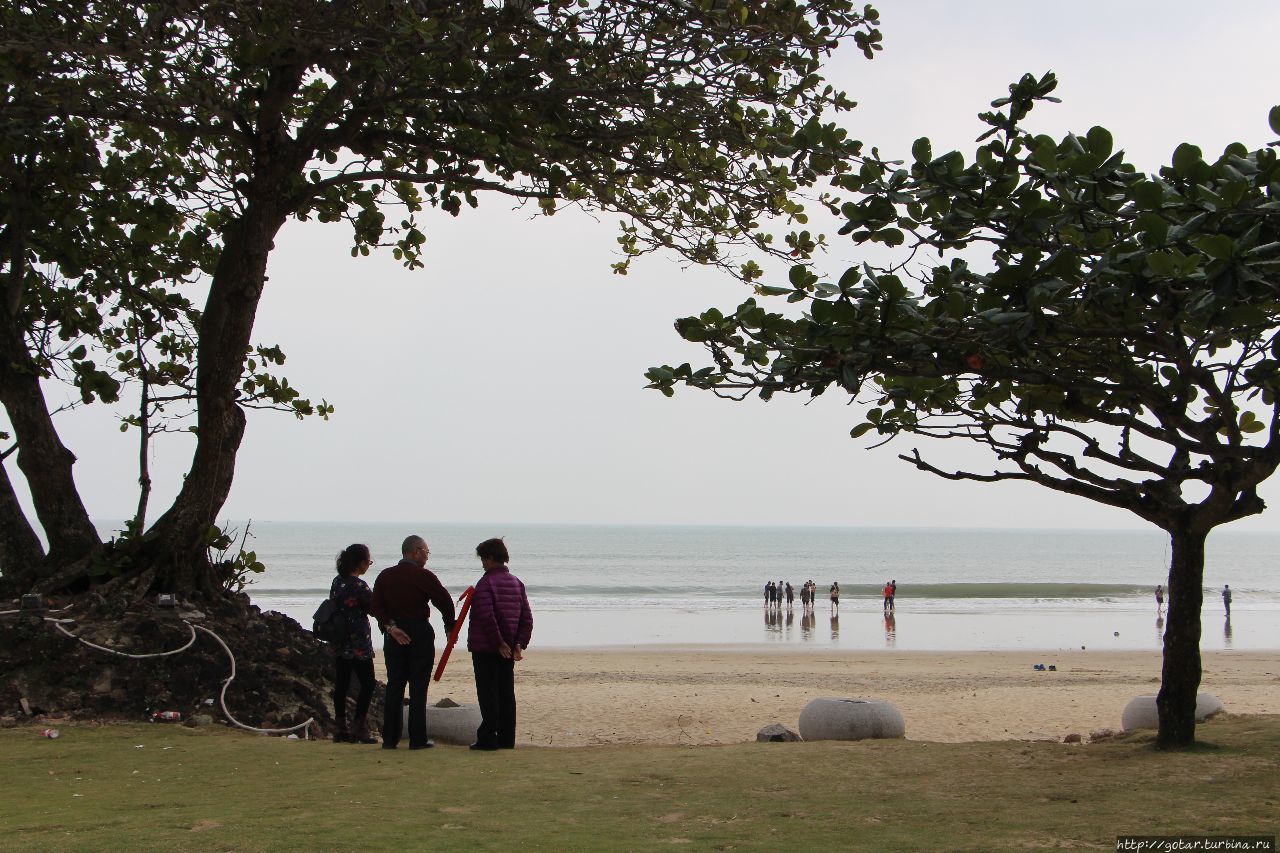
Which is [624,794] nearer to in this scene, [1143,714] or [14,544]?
[1143,714]

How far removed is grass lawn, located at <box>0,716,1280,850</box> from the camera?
5.15 metres

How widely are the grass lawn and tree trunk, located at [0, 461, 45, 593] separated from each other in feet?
9.14

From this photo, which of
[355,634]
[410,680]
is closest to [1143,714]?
[410,680]

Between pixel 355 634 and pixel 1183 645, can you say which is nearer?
pixel 1183 645

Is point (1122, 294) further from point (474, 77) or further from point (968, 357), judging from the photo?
point (474, 77)

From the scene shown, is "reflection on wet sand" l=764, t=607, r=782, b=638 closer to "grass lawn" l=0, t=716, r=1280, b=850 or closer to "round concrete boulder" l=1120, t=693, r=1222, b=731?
"round concrete boulder" l=1120, t=693, r=1222, b=731

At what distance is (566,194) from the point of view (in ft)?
35.7

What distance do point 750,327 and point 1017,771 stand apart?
3694 millimetres

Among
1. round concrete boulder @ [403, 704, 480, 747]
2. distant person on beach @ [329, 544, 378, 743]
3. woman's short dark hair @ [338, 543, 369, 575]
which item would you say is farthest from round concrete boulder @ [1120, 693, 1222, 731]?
woman's short dark hair @ [338, 543, 369, 575]

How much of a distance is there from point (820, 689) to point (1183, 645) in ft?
43.8

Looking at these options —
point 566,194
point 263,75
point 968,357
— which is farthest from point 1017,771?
point 263,75

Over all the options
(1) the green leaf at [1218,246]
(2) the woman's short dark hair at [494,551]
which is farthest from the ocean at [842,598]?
(1) the green leaf at [1218,246]

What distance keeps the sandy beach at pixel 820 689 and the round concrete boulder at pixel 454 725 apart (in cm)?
309

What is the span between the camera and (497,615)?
8.29 m
